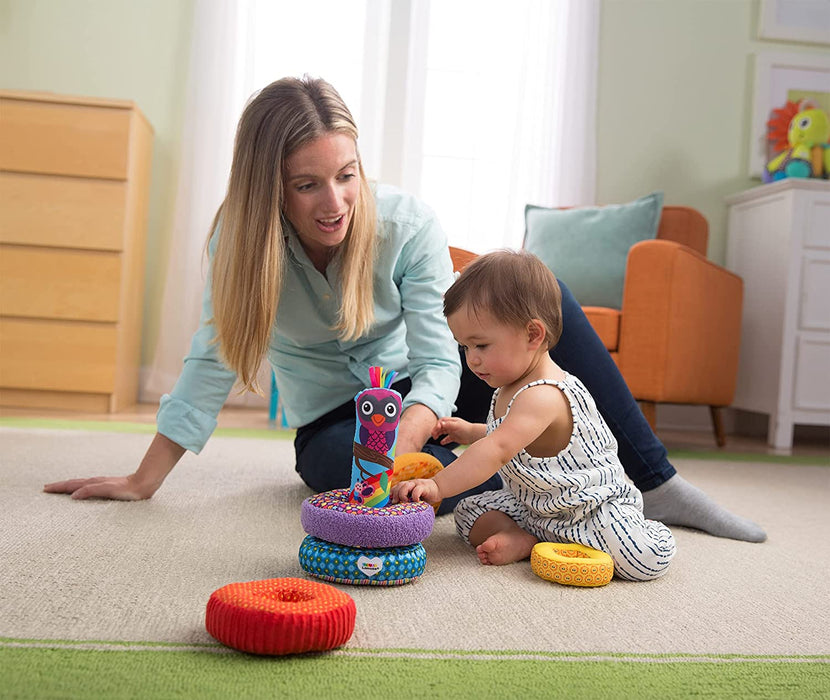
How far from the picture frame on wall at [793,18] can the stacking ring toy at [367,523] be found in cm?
340

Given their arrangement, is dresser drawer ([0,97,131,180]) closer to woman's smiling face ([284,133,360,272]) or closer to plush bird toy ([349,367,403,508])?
woman's smiling face ([284,133,360,272])

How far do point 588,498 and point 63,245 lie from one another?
241cm

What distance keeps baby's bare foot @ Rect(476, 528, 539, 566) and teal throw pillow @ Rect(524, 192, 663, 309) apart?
1.88 meters

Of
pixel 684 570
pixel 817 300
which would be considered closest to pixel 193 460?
pixel 684 570

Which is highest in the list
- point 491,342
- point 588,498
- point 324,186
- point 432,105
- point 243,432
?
point 432,105

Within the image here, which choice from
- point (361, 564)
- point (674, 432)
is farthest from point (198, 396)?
point (674, 432)

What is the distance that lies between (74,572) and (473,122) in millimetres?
2952

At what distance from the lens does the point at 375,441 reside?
111 centimetres

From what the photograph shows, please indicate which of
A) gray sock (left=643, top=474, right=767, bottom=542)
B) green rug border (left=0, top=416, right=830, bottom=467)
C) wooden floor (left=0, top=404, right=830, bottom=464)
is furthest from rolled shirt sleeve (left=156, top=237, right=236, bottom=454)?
wooden floor (left=0, top=404, right=830, bottom=464)

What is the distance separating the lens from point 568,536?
4.20 ft

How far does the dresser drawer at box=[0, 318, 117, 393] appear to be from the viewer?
3.07 metres

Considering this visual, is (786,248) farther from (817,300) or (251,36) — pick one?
(251,36)

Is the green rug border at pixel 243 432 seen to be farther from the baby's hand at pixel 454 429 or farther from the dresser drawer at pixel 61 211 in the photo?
the baby's hand at pixel 454 429

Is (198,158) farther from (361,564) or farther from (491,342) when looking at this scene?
(361,564)
